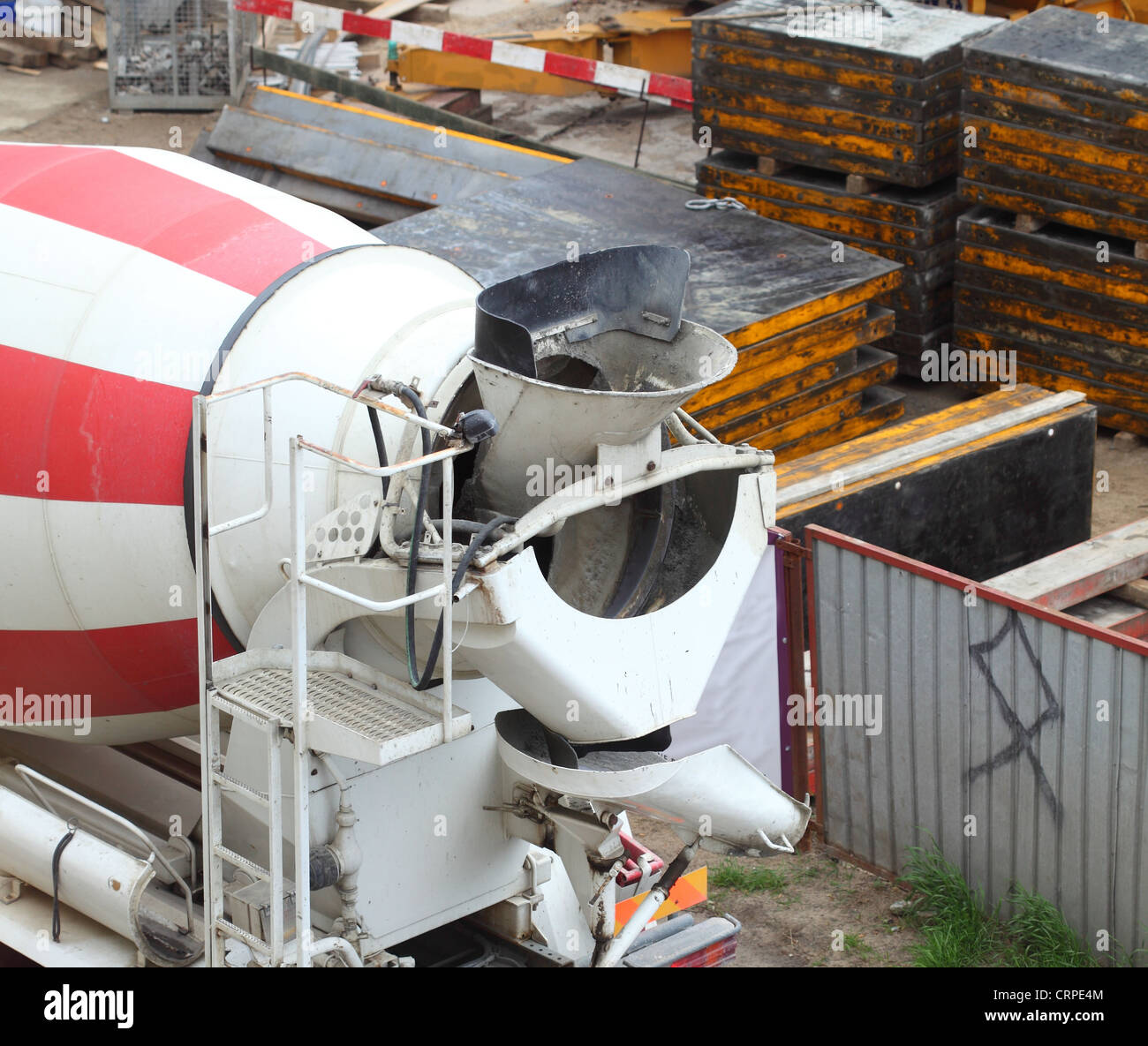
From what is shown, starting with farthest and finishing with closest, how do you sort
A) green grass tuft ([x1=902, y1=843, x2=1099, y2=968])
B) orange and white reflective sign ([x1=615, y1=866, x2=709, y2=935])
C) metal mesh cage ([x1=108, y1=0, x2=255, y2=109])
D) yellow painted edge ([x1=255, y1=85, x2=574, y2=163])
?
1. metal mesh cage ([x1=108, y1=0, x2=255, y2=109])
2. yellow painted edge ([x1=255, y1=85, x2=574, y2=163])
3. green grass tuft ([x1=902, y1=843, x2=1099, y2=968])
4. orange and white reflective sign ([x1=615, y1=866, x2=709, y2=935])

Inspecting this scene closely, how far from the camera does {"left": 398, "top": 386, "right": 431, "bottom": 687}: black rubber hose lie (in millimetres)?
3863

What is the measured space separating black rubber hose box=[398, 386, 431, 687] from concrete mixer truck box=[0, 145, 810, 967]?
1cm

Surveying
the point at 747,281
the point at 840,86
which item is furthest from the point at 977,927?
the point at 840,86

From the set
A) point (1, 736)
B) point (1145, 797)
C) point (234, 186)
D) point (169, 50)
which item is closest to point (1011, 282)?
point (1145, 797)

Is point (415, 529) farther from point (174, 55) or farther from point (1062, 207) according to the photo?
point (174, 55)

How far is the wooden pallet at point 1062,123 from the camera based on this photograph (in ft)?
31.2

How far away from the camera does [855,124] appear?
407 inches

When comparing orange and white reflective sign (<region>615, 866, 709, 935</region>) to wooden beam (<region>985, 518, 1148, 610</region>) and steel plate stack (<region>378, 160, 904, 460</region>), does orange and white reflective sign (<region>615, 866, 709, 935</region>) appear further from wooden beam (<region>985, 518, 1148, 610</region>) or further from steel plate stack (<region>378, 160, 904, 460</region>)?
steel plate stack (<region>378, 160, 904, 460</region>)

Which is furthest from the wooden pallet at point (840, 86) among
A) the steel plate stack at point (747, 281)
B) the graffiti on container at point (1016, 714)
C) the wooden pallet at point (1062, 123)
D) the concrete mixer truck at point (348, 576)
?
the concrete mixer truck at point (348, 576)

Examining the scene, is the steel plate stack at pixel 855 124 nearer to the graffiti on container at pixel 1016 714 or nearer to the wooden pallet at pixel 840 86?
the wooden pallet at pixel 840 86

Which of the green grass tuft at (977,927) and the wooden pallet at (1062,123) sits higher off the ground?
the wooden pallet at (1062,123)

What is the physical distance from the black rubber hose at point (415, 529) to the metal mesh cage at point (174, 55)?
452 inches

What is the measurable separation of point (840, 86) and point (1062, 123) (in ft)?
4.53

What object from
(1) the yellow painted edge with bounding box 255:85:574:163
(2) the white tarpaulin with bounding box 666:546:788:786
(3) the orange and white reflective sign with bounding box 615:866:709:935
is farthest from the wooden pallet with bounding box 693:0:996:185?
(3) the orange and white reflective sign with bounding box 615:866:709:935
